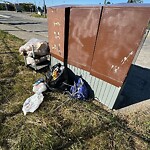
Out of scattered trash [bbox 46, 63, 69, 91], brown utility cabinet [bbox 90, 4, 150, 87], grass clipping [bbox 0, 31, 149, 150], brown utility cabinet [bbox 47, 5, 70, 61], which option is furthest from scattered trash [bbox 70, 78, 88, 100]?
brown utility cabinet [bbox 47, 5, 70, 61]

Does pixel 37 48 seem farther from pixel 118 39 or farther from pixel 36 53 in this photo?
pixel 118 39

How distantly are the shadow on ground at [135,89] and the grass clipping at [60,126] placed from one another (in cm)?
62

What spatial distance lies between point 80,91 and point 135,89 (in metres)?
1.70

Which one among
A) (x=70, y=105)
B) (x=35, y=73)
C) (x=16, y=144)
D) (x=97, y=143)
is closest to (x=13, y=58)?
(x=35, y=73)

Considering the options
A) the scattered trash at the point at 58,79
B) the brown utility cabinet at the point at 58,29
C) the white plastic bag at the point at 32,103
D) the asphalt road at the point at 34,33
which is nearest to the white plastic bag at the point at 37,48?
the brown utility cabinet at the point at 58,29

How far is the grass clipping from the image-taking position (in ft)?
7.50

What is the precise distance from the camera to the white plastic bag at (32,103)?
284 centimetres

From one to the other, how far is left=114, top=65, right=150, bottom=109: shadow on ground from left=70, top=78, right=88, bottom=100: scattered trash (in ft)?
2.21

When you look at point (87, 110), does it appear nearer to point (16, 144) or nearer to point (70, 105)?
point (70, 105)

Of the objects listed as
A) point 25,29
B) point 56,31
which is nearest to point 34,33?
point 25,29

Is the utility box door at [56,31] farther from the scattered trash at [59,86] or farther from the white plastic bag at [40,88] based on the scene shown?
the white plastic bag at [40,88]

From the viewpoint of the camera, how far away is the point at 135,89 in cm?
404

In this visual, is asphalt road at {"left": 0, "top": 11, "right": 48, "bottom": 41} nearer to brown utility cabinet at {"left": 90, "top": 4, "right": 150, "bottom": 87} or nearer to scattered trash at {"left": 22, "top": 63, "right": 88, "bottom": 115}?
scattered trash at {"left": 22, "top": 63, "right": 88, "bottom": 115}

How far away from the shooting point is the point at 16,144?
2.23 metres
